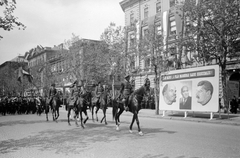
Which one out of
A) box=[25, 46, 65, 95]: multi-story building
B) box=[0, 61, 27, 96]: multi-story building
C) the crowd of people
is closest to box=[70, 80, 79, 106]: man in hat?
box=[25, 46, 65, 95]: multi-story building

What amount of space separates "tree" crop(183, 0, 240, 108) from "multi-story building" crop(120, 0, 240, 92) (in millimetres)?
9345

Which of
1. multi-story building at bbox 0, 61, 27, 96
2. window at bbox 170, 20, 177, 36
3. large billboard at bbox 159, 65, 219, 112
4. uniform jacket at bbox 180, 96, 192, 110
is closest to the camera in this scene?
large billboard at bbox 159, 65, 219, 112

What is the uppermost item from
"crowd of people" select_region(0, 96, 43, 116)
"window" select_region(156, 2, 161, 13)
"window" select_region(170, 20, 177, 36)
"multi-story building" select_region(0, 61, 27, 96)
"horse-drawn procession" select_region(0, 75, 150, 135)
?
"window" select_region(156, 2, 161, 13)

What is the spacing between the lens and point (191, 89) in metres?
19.6

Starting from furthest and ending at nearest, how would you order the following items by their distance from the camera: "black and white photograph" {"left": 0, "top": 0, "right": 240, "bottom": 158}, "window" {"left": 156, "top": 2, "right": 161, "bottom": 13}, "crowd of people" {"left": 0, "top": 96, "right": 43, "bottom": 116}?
"window" {"left": 156, "top": 2, "right": 161, "bottom": 13}, "crowd of people" {"left": 0, "top": 96, "right": 43, "bottom": 116}, "black and white photograph" {"left": 0, "top": 0, "right": 240, "bottom": 158}

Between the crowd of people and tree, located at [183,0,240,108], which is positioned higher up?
tree, located at [183,0,240,108]

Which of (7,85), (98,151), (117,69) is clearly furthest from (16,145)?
(7,85)

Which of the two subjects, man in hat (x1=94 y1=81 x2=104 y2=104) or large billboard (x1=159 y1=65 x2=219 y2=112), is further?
large billboard (x1=159 y1=65 x2=219 y2=112)

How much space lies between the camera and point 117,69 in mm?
34406

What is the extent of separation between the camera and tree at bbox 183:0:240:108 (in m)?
19.7

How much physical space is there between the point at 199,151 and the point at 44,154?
5.02 meters

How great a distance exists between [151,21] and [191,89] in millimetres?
24055

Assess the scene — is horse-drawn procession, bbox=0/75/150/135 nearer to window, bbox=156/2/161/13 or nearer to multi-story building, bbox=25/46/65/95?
multi-story building, bbox=25/46/65/95

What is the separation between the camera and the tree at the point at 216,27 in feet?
64.6
